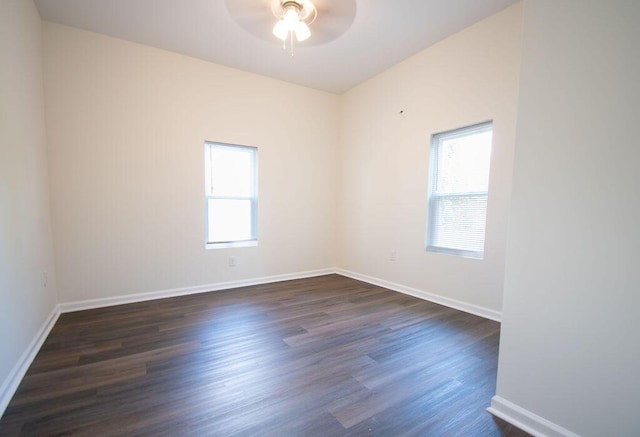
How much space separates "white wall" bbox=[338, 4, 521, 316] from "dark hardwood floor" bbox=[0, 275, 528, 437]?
55cm

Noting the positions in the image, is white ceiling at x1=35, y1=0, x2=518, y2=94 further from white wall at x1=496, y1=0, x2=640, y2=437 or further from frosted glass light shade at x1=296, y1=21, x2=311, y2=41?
white wall at x1=496, y1=0, x2=640, y2=437

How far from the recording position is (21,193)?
78.9 inches

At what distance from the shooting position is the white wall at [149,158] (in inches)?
112

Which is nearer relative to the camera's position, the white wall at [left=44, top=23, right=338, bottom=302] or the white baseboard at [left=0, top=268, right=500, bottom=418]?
the white baseboard at [left=0, top=268, right=500, bottom=418]

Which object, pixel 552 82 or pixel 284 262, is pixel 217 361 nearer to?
pixel 284 262

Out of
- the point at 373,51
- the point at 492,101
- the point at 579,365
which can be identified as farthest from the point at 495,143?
the point at 579,365

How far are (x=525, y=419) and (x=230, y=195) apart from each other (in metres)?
3.63

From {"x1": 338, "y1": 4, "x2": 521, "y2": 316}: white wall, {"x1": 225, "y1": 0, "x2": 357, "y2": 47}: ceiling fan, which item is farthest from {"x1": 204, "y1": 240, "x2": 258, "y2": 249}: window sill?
{"x1": 225, "y1": 0, "x2": 357, "y2": 47}: ceiling fan

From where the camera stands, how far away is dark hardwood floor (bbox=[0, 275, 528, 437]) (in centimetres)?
140

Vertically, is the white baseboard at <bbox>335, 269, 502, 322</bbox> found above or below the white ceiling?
below

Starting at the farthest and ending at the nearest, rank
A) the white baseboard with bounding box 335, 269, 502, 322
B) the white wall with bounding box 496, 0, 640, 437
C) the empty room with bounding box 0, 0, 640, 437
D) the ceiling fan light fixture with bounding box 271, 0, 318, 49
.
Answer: the white baseboard with bounding box 335, 269, 502, 322, the ceiling fan light fixture with bounding box 271, 0, 318, 49, the empty room with bounding box 0, 0, 640, 437, the white wall with bounding box 496, 0, 640, 437

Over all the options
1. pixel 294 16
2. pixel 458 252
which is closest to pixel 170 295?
pixel 294 16

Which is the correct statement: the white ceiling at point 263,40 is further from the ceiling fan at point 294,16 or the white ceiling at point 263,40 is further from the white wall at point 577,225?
the white wall at point 577,225

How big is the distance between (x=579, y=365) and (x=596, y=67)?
1.32 m
